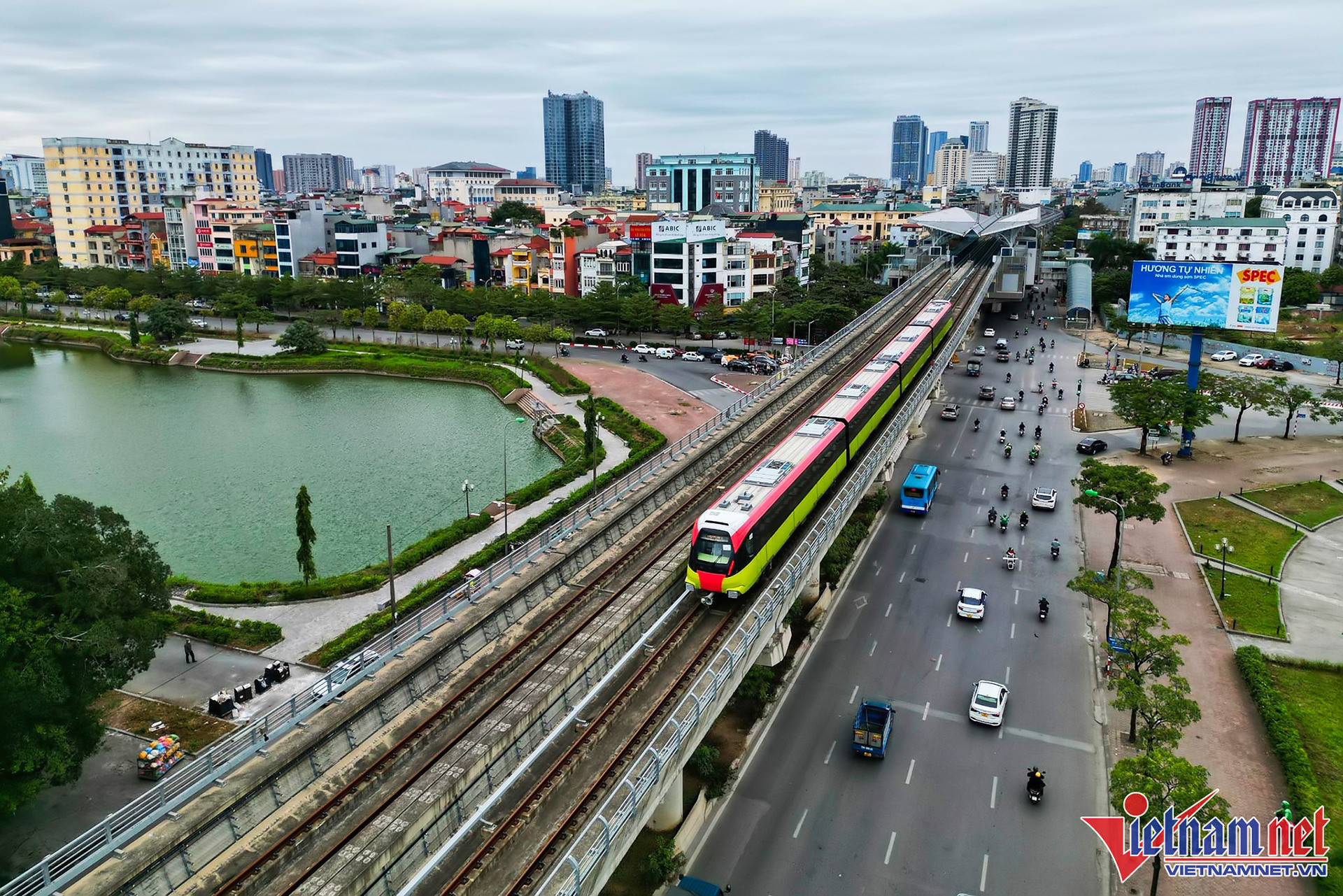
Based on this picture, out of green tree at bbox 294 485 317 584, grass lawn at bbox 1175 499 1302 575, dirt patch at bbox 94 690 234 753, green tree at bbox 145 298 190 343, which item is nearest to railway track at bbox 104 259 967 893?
dirt patch at bbox 94 690 234 753

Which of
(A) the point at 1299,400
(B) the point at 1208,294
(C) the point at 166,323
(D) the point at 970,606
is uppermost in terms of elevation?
(B) the point at 1208,294

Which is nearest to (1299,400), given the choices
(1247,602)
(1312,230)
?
(1247,602)

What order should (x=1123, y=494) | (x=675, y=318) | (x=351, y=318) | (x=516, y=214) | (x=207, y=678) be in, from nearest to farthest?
(x=207, y=678) → (x=1123, y=494) → (x=675, y=318) → (x=351, y=318) → (x=516, y=214)

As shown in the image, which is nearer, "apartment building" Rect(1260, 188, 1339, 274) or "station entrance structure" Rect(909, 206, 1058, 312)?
"apartment building" Rect(1260, 188, 1339, 274)

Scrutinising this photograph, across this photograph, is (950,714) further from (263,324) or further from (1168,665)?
(263,324)

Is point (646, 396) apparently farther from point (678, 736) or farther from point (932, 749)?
point (678, 736)

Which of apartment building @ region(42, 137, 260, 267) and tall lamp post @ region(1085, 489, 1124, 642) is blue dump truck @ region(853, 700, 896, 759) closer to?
tall lamp post @ region(1085, 489, 1124, 642)

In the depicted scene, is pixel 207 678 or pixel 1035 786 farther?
pixel 207 678
